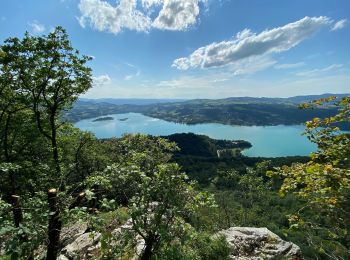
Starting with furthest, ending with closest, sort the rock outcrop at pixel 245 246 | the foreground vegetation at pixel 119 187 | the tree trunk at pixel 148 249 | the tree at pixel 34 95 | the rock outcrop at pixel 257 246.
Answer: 1. the tree at pixel 34 95
2. the rock outcrop at pixel 257 246
3. the rock outcrop at pixel 245 246
4. the tree trunk at pixel 148 249
5. the foreground vegetation at pixel 119 187

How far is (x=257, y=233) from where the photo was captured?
11.5 m

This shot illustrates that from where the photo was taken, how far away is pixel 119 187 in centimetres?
635

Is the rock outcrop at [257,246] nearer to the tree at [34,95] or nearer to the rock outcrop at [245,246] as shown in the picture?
the rock outcrop at [245,246]

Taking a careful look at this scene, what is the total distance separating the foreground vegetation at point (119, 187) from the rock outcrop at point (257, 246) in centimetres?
96

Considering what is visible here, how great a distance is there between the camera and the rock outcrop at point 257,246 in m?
9.93

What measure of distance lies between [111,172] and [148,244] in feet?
6.99

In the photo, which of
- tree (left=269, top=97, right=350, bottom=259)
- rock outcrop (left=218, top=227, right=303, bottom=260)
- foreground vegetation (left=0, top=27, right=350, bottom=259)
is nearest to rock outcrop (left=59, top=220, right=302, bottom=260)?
rock outcrop (left=218, top=227, right=303, bottom=260)

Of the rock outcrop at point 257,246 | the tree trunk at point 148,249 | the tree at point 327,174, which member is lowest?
the rock outcrop at point 257,246

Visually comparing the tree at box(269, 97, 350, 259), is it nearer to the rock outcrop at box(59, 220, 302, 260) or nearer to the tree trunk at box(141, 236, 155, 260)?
the tree trunk at box(141, 236, 155, 260)

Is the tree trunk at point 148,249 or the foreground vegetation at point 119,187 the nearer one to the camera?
the foreground vegetation at point 119,187

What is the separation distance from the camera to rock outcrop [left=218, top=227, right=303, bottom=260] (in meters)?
9.93

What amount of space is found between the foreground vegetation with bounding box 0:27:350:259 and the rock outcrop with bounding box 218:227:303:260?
963mm

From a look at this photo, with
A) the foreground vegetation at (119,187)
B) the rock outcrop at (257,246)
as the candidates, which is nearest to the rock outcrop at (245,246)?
the rock outcrop at (257,246)

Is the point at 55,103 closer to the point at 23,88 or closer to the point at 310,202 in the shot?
the point at 23,88
